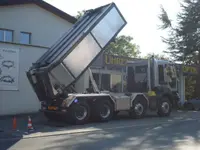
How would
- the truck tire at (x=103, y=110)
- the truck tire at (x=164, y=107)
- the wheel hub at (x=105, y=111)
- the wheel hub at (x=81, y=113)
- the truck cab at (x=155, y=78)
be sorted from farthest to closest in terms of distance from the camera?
the truck tire at (x=164, y=107) < the truck cab at (x=155, y=78) < the wheel hub at (x=105, y=111) < the truck tire at (x=103, y=110) < the wheel hub at (x=81, y=113)

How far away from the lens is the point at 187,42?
33.5 meters

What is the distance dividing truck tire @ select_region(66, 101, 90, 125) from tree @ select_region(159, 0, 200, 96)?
67.7ft

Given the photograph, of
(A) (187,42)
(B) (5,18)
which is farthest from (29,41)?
(A) (187,42)

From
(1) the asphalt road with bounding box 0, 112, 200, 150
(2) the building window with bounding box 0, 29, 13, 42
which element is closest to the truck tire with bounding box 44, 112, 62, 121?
(1) the asphalt road with bounding box 0, 112, 200, 150

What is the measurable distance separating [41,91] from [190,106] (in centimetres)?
1560

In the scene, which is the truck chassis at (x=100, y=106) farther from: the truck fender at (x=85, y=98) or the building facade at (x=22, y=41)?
the building facade at (x=22, y=41)

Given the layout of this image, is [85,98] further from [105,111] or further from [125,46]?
[125,46]

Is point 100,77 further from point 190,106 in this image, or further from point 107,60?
point 190,106

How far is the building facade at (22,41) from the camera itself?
18594mm

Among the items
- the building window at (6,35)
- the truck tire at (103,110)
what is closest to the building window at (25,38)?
the building window at (6,35)

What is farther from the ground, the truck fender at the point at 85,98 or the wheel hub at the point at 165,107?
the truck fender at the point at 85,98

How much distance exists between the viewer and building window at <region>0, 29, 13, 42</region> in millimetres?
22688

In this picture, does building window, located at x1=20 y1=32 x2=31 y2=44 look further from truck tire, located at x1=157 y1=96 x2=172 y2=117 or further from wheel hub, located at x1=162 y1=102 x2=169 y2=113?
wheel hub, located at x1=162 y1=102 x2=169 y2=113

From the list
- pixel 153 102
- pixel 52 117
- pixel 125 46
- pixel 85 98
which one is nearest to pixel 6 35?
pixel 52 117
